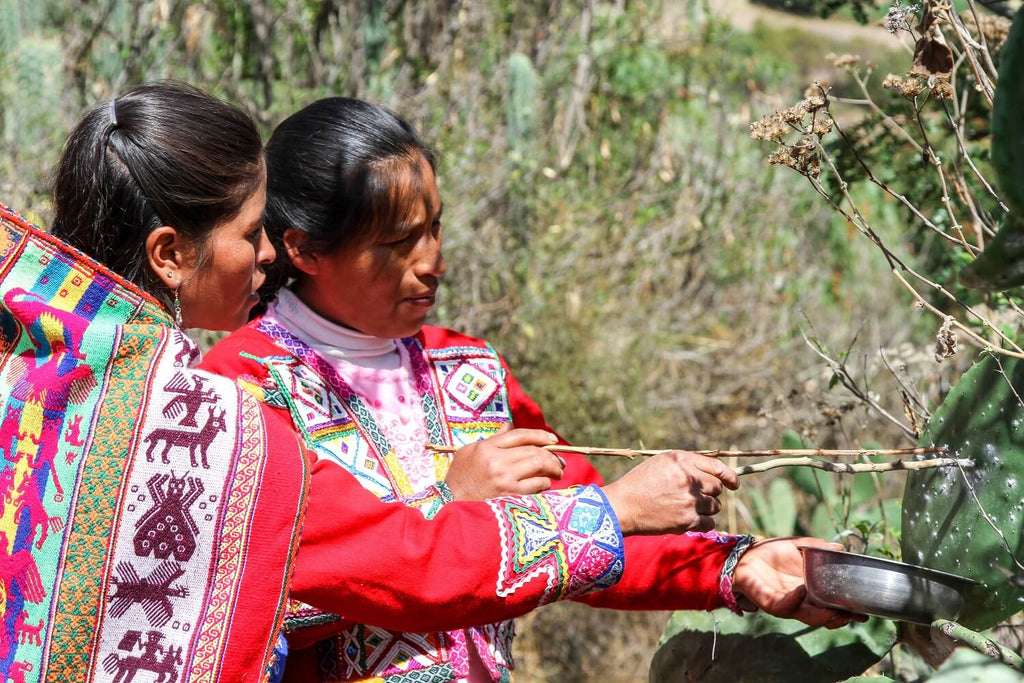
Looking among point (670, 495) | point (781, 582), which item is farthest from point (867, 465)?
point (781, 582)

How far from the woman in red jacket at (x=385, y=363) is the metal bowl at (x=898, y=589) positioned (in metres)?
0.26

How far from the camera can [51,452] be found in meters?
1.31

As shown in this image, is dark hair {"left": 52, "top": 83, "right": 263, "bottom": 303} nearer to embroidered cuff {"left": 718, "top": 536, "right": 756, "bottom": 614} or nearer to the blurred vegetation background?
embroidered cuff {"left": 718, "top": 536, "right": 756, "bottom": 614}

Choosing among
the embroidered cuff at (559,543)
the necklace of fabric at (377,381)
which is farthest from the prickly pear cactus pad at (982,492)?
the necklace of fabric at (377,381)

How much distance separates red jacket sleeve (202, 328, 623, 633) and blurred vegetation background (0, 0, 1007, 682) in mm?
1692

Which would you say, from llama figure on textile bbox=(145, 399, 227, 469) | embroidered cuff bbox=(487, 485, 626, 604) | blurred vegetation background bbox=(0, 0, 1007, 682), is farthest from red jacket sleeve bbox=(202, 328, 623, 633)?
blurred vegetation background bbox=(0, 0, 1007, 682)

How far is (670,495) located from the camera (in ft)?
4.93

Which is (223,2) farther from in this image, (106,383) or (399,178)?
(106,383)

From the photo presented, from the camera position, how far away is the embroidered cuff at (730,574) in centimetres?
179

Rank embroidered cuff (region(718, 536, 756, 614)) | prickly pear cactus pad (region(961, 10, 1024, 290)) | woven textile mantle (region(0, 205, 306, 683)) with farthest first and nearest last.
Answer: embroidered cuff (region(718, 536, 756, 614)), woven textile mantle (region(0, 205, 306, 683)), prickly pear cactus pad (region(961, 10, 1024, 290))

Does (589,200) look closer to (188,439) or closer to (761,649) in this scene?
(761,649)

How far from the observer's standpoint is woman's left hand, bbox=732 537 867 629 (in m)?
1.71

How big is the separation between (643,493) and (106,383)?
0.73 metres

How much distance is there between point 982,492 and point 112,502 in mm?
1115
